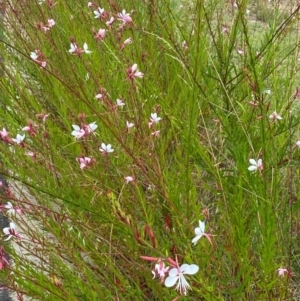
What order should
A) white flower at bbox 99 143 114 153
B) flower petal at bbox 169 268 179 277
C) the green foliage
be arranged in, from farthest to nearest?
white flower at bbox 99 143 114 153 → the green foliage → flower petal at bbox 169 268 179 277

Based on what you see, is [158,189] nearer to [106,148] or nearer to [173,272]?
[106,148]

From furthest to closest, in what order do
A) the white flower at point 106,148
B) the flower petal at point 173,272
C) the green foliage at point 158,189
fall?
the white flower at point 106,148, the green foliage at point 158,189, the flower petal at point 173,272

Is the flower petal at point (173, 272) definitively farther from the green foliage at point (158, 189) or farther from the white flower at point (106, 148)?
the white flower at point (106, 148)

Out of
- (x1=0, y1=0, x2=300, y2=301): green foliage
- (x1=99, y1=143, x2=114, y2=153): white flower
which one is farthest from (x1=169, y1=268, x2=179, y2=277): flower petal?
(x1=99, y1=143, x2=114, y2=153): white flower

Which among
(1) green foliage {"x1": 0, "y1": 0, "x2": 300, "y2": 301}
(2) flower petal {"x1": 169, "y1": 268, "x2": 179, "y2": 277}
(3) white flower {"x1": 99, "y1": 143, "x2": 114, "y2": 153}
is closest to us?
(2) flower petal {"x1": 169, "y1": 268, "x2": 179, "y2": 277}

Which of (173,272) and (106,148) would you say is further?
(106,148)

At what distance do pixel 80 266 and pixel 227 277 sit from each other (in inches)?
18.6

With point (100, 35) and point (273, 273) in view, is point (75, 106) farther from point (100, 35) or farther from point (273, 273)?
point (273, 273)

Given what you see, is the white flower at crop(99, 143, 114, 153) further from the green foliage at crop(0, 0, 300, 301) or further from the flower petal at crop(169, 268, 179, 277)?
the flower petal at crop(169, 268, 179, 277)

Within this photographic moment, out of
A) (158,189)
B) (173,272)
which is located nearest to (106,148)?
(158,189)

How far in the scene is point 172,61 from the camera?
3.10 meters

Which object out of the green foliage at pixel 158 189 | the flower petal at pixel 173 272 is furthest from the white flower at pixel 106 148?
the flower petal at pixel 173 272

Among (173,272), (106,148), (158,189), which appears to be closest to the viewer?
(173,272)

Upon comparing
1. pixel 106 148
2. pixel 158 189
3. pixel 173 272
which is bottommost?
pixel 173 272
